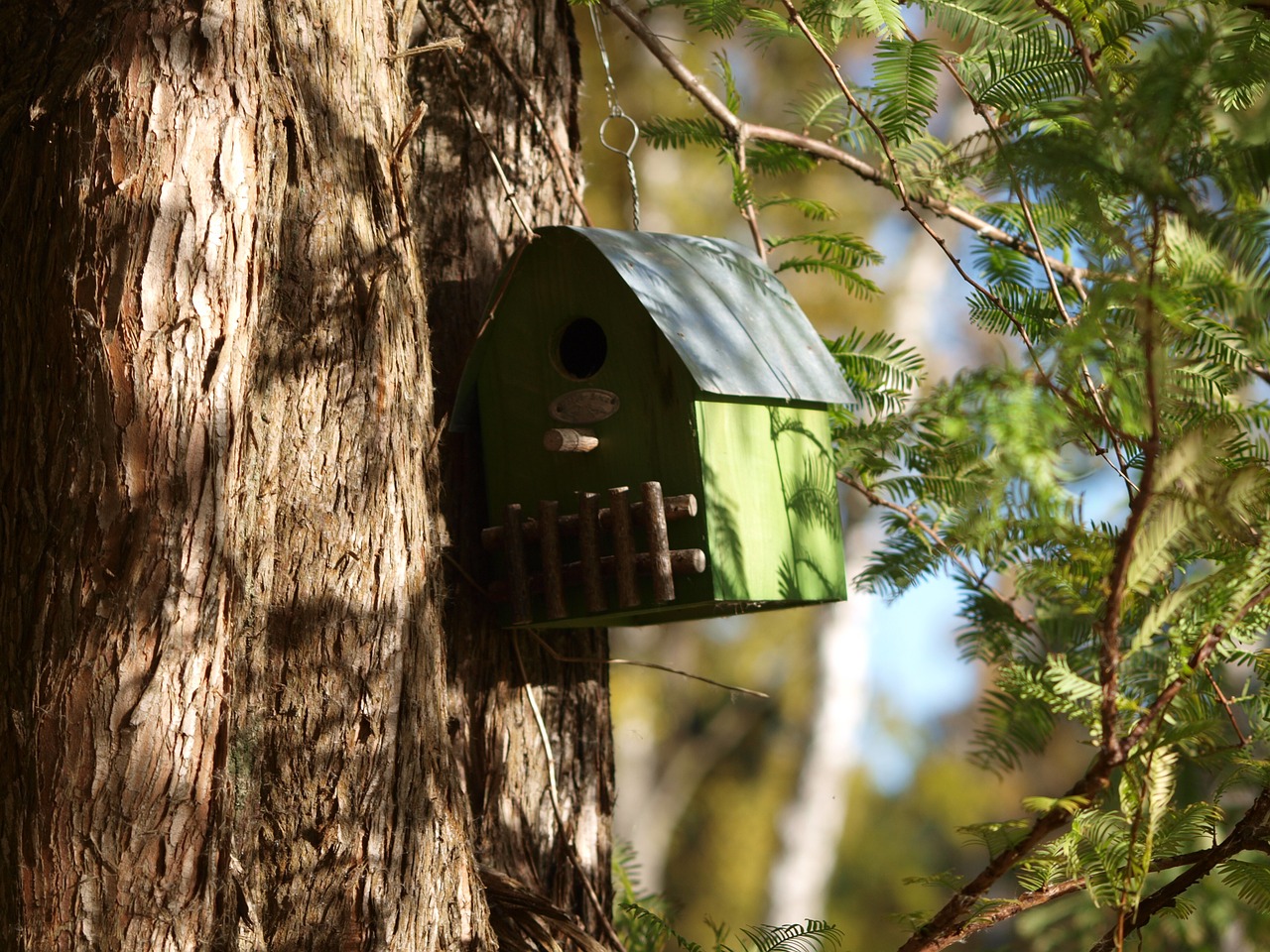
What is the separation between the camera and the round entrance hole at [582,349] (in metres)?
2.14

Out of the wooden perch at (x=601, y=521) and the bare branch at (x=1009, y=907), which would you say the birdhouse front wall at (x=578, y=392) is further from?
the bare branch at (x=1009, y=907)

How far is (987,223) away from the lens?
244cm

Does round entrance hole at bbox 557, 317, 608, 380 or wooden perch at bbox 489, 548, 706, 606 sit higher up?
round entrance hole at bbox 557, 317, 608, 380

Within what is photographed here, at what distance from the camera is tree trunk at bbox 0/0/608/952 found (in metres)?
1.36

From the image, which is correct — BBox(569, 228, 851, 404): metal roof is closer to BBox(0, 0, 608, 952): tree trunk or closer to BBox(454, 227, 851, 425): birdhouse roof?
BBox(454, 227, 851, 425): birdhouse roof

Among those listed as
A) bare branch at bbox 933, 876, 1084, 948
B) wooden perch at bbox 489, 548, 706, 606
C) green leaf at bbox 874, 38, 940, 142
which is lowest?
bare branch at bbox 933, 876, 1084, 948

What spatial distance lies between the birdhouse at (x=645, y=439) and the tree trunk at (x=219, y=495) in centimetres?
26

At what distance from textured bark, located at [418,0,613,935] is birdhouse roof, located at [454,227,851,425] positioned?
16 cm

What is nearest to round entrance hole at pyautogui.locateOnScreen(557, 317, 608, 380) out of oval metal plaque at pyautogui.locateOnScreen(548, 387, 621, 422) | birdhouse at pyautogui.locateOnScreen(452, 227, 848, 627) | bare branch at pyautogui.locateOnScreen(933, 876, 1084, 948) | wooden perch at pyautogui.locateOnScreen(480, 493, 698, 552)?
birdhouse at pyautogui.locateOnScreen(452, 227, 848, 627)

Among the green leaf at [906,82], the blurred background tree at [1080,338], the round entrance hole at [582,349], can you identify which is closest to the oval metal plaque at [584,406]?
the round entrance hole at [582,349]

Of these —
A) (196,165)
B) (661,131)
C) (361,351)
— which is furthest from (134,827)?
(661,131)

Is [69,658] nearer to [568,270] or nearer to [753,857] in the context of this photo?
[568,270]

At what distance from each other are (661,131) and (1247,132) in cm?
162

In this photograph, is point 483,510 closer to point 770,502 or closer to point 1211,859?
point 770,502
